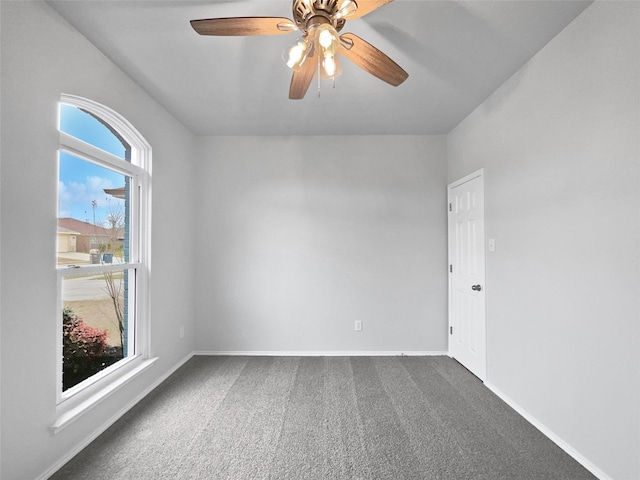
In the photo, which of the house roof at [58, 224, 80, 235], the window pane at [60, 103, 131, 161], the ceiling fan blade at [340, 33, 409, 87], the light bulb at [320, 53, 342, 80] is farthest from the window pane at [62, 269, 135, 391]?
the ceiling fan blade at [340, 33, 409, 87]

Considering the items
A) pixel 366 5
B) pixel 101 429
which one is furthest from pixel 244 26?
pixel 101 429

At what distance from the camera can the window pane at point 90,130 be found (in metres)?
2.02

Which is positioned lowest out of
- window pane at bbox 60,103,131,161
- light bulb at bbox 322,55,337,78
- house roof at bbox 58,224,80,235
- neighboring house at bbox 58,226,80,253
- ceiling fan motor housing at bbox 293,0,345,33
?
neighboring house at bbox 58,226,80,253

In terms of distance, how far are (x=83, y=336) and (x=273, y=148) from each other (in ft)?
8.64

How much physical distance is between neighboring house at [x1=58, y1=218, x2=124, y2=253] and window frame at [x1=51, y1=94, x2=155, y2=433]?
14 centimetres

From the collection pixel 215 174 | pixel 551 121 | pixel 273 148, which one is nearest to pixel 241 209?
pixel 215 174

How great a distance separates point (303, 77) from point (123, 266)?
6.59ft

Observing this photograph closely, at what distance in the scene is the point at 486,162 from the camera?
2885mm

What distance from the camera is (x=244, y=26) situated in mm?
1470

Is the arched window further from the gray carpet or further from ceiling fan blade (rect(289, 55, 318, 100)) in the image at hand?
ceiling fan blade (rect(289, 55, 318, 100))

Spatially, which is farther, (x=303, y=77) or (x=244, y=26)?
(x=303, y=77)

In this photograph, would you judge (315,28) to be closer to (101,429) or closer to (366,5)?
(366,5)

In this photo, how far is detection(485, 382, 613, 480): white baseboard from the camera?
1.76 metres

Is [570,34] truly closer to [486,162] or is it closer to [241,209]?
[486,162]
